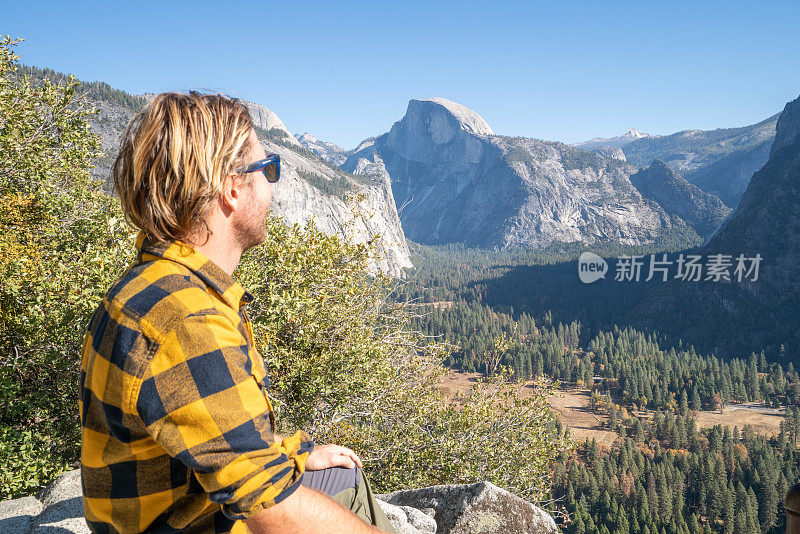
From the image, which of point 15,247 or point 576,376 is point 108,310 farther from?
point 576,376

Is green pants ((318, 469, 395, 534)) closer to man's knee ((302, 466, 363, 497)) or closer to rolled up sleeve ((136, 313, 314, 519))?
man's knee ((302, 466, 363, 497))

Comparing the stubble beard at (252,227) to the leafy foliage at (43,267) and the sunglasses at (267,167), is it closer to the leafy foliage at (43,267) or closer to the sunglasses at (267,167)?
the sunglasses at (267,167)

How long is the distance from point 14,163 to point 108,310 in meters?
11.3

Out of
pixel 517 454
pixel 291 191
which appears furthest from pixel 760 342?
pixel 517 454

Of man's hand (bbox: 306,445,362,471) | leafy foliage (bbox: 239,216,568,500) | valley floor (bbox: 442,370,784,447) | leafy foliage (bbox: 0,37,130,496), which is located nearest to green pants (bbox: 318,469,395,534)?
man's hand (bbox: 306,445,362,471)

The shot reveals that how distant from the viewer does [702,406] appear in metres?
111

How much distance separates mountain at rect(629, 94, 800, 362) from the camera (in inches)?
5891

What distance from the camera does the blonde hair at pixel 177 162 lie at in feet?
6.17

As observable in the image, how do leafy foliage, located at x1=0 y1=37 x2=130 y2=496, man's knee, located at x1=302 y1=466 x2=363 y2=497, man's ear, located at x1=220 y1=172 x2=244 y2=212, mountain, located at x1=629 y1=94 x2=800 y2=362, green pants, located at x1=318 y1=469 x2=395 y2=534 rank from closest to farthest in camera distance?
man's ear, located at x1=220 y1=172 x2=244 y2=212
man's knee, located at x1=302 y1=466 x2=363 y2=497
green pants, located at x1=318 y1=469 x2=395 y2=534
leafy foliage, located at x1=0 y1=37 x2=130 y2=496
mountain, located at x1=629 y1=94 x2=800 y2=362

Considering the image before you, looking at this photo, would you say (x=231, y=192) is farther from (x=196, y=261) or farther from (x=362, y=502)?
(x=362, y=502)

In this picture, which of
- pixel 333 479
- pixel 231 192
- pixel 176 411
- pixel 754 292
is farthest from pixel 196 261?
pixel 754 292

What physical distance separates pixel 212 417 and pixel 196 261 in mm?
663

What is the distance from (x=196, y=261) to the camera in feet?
6.14

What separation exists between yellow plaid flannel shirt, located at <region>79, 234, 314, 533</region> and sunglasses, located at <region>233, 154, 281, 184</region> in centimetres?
49
